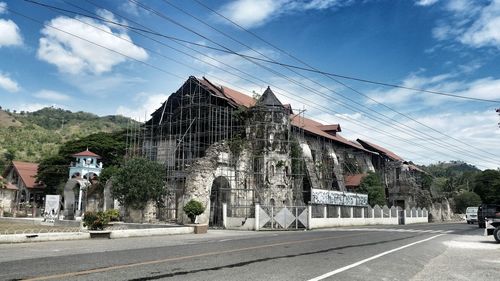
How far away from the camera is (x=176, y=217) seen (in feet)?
120

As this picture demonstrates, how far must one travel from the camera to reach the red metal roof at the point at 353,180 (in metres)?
55.8

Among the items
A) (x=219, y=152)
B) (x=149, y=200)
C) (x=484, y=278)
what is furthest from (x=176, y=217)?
(x=484, y=278)

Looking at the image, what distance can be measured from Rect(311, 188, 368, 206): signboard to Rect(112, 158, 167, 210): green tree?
12.4 m

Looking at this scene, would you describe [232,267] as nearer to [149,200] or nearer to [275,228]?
[275,228]

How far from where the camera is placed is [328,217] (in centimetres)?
3569

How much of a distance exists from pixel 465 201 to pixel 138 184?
64598 millimetres

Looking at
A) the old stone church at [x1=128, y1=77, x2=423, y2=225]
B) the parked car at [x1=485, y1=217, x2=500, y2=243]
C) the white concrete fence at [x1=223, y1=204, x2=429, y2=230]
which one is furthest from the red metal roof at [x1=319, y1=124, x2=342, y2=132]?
→ the parked car at [x1=485, y1=217, x2=500, y2=243]

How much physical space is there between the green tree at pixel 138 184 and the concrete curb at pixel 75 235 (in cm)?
1034

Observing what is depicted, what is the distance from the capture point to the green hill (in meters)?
89.2

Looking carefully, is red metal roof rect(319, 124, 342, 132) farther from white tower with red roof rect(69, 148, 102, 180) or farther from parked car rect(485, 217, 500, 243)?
parked car rect(485, 217, 500, 243)

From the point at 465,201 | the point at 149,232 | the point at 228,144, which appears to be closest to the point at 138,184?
the point at 228,144

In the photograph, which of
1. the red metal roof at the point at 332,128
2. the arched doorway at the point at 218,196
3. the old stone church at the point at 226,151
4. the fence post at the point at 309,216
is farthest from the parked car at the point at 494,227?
the red metal roof at the point at 332,128

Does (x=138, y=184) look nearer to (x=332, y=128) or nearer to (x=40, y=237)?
(x=40, y=237)

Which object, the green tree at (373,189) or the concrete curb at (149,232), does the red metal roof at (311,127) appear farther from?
the concrete curb at (149,232)
